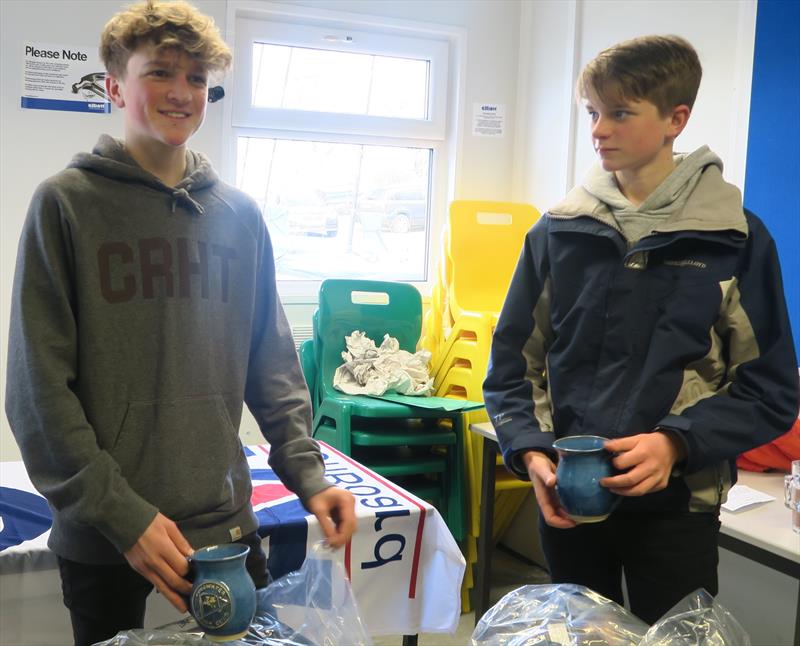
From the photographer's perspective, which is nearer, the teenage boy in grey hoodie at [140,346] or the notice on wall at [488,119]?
the teenage boy in grey hoodie at [140,346]

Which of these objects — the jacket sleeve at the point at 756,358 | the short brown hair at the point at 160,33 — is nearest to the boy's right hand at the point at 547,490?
the jacket sleeve at the point at 756,358

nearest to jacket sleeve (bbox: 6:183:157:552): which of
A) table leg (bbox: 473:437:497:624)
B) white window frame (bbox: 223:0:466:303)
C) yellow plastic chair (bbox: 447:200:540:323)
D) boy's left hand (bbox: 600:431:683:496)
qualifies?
boy's left hand (bbox: 600:431:683:496)

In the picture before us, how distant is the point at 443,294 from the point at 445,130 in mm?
902

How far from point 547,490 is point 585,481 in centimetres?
13

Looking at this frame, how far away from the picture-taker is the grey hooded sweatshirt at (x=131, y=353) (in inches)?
40.0

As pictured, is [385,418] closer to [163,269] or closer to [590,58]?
[590,58]

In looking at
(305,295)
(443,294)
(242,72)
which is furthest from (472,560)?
(242,72)

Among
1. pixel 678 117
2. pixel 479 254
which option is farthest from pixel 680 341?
pixel 479 254

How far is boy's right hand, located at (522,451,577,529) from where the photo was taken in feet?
3.70

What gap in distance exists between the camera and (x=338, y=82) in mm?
3645

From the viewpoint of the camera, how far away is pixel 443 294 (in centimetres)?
339

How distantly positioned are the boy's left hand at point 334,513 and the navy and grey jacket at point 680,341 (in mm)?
254

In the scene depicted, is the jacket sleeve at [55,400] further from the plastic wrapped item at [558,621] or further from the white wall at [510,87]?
the white wall at [510,87]

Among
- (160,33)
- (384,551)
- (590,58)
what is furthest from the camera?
(590,58)
